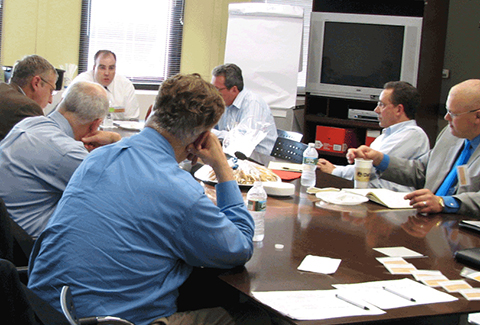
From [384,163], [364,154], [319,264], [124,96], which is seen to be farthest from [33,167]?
[124,96]

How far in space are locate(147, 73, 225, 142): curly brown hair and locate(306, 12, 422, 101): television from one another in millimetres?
4488

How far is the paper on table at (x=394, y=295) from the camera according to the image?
1443mm

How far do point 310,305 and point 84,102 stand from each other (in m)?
1.49

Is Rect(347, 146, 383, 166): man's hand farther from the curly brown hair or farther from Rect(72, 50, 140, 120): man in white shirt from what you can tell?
Rect(72, 50, 140, 120): man in white shirt

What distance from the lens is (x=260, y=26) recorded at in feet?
19.3

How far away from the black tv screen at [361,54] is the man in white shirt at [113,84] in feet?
7.01

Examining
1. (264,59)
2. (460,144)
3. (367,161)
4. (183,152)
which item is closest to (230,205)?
(183,152)

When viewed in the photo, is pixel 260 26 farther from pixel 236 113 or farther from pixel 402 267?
pixel 402 267

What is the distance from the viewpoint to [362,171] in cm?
288

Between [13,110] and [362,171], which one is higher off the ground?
[13,110]

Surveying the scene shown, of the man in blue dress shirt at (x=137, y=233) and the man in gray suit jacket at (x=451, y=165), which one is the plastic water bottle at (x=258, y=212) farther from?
the man in gray suit jacket at (x=451, y=165)

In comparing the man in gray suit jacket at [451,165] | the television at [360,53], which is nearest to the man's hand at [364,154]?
the man in gray suit jacket at [451,165]

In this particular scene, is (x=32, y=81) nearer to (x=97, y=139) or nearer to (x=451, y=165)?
(x=97, y=139)

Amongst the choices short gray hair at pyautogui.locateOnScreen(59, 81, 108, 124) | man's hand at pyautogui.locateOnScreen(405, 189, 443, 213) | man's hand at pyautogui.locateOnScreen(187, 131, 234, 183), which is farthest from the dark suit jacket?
man's hand at pyautogui.locateOnScreen(405, 189, 443, 213)
